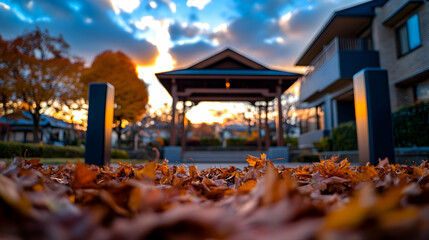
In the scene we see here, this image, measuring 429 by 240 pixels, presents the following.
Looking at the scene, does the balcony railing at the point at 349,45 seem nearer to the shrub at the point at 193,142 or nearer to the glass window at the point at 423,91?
the glass window at the point at 423,91

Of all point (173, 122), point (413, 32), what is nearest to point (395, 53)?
point (413, 32)

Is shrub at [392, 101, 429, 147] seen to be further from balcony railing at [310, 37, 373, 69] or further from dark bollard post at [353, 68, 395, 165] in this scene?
balcony railing at [310, 37, 373, 69]

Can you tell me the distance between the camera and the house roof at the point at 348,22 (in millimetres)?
12297

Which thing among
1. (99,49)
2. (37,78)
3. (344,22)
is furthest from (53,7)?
(344,22)

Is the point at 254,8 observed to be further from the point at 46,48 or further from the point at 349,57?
the point at 46,48

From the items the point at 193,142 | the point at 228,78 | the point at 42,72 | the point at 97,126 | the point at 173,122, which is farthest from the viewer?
the point at 42,72

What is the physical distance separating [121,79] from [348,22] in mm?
16863

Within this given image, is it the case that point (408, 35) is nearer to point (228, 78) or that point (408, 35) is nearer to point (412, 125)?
point (412, 125)

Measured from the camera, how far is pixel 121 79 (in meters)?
21.7

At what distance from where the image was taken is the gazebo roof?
1130 centimetres

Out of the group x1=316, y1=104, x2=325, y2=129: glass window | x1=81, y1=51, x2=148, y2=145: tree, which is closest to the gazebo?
x1=316, y1=104, x2=325, y2=129: glass window

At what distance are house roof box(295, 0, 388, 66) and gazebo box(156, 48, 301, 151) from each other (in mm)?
3877

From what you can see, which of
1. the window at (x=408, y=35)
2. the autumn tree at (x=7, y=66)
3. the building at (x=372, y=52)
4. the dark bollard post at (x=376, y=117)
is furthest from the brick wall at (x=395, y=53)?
the autumn tree at (x=7, y=66)

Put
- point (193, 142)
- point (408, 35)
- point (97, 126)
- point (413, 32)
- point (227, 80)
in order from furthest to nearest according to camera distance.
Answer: point (193, 142), point (227, 80), point (408, 35), point (413, 32), point (97, 126)
